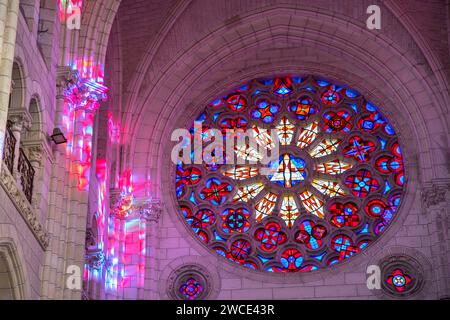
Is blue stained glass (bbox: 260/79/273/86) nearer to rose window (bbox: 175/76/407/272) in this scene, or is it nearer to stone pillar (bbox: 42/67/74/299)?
rose window (bbox: 175/76/407/272)

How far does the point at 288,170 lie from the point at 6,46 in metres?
9.67

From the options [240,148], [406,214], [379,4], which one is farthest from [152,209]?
[379,4]

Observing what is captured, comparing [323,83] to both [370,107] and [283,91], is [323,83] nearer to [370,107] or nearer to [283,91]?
[283,91]

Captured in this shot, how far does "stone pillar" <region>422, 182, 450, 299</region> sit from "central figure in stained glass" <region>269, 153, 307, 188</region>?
2.59m

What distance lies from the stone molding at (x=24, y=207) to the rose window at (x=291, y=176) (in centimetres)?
625

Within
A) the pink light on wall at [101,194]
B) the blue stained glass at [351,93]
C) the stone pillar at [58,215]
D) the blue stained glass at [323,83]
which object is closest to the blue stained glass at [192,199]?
the pink light on wall at [101,194]

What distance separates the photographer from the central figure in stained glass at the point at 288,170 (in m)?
18.7

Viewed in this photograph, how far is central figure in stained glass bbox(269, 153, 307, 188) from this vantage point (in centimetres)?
1872

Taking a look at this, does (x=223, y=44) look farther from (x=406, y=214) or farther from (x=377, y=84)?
(x=406, y=214)

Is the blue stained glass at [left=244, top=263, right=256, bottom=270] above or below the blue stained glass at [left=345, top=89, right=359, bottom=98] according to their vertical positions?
below

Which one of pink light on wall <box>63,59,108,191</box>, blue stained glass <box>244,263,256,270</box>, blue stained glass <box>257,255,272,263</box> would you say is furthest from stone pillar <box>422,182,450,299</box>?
pink light on wall <box>63,59,108,191</box>
